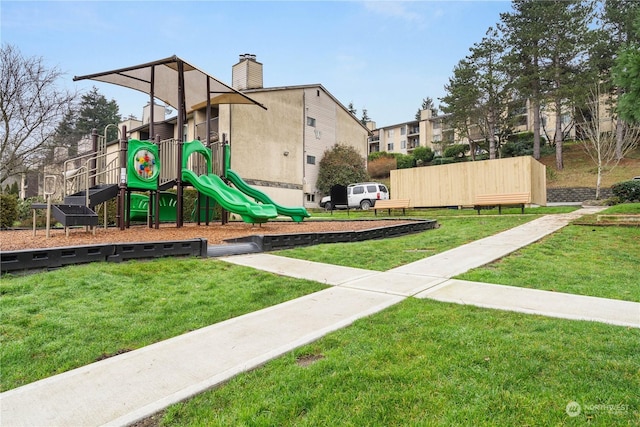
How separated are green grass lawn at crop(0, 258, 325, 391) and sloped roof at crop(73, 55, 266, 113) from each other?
297 inches

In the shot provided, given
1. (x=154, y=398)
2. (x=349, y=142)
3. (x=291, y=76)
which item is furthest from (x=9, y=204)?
(x=291, y=76)

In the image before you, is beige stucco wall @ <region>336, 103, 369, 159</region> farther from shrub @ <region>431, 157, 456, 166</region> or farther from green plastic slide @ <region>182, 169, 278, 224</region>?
green plastic slide @ <region>182, 169, 278, 224</region>

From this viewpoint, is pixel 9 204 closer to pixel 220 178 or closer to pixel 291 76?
pixel 220 178

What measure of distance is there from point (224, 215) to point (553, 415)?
38.8ft

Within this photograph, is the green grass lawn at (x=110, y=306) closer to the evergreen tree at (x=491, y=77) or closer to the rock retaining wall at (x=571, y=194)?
the rock retaining wall at (x=571, y=194)

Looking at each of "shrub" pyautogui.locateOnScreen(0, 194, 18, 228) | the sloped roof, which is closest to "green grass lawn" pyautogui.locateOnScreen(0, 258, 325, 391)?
the sloped roof

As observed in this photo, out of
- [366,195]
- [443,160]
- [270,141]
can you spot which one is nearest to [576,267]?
[366,195]

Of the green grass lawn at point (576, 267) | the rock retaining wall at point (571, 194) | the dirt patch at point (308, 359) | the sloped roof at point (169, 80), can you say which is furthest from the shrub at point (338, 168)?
the dirt patch at point (308, 359)

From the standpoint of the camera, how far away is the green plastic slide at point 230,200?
971 cm

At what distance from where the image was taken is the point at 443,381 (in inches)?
88.0

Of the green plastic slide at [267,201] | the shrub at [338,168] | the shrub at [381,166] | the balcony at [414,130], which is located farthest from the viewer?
the balcony at [414,130]

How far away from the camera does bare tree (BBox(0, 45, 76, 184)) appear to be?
2050 centimetres

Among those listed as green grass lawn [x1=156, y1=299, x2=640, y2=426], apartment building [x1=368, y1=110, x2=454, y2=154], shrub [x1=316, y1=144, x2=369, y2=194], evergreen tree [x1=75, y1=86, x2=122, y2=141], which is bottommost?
green grass lawn [x1=156, y1=299, x2=640, y2=426]

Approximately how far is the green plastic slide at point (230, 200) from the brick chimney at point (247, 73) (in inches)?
645
